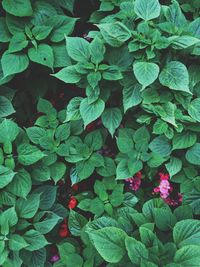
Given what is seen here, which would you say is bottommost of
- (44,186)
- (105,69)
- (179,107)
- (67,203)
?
(67,203)

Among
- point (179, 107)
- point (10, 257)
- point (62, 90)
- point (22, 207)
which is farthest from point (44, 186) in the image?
point (179, 107)

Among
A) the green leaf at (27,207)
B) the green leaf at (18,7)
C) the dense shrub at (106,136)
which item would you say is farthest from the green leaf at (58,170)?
the green leaf at (18,7)

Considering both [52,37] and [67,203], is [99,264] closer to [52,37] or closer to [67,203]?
[67,203]

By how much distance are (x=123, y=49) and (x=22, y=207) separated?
0.84 meters

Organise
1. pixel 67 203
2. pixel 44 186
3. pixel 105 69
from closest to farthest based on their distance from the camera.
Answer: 1. pixel 105 69
2. pixel 44 186
3. pixel 67 203

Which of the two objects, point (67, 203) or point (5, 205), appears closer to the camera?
point (5, 205)

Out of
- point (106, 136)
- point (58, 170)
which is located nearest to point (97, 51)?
point (106, 136)

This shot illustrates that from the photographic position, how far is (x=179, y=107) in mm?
2012

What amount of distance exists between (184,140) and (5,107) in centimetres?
85

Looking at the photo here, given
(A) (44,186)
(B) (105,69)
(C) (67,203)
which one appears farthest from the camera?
(C) (67,203)

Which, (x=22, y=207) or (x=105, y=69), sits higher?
(x=105, y=69)

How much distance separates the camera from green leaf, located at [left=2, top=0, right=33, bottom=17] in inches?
80.2

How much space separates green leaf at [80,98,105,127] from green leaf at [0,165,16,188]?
0.39 metres

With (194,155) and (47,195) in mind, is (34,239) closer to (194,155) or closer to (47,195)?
(47,195)
